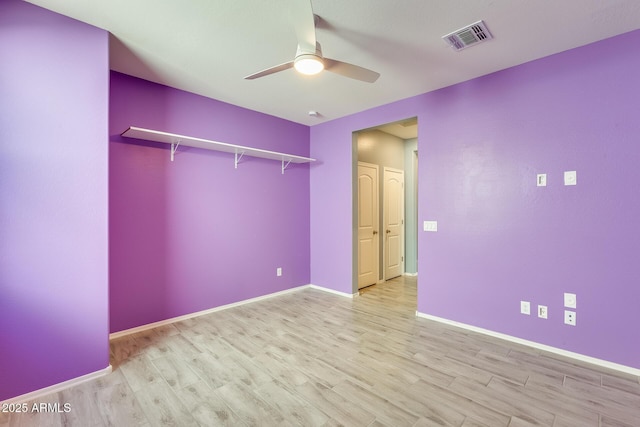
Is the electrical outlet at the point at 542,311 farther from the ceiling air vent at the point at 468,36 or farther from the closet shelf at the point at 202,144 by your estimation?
the closet shelf at the point at 202,144

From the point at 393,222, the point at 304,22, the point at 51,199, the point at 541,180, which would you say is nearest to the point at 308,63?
the point at 304,22

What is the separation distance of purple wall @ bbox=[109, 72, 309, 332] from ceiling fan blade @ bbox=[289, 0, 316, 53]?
7.36 feet

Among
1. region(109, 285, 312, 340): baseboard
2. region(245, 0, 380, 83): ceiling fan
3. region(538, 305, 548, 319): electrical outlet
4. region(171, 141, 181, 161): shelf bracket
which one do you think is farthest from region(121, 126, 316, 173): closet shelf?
region(538, 305, 548, 319): electrical outlet

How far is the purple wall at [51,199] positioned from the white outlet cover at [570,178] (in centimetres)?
406

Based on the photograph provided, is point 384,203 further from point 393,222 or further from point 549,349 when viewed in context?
point 549,349

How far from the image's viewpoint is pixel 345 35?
2291mm

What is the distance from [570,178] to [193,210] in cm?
403

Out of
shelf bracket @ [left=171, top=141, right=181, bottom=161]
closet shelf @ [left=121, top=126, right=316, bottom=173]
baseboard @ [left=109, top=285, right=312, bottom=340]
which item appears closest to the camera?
closet shelf @ [left=121, top=126, right=316, bottom=173]

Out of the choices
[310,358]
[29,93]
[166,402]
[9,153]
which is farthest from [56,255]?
[310,358]

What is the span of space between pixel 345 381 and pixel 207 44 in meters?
3.06

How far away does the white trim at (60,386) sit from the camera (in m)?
1.95

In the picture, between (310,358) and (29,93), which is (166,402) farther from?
(29,93)

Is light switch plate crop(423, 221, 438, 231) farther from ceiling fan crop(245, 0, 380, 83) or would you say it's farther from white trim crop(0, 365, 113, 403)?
white trim crop(0, 365, 113, 403)

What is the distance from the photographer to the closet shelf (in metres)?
2.88
